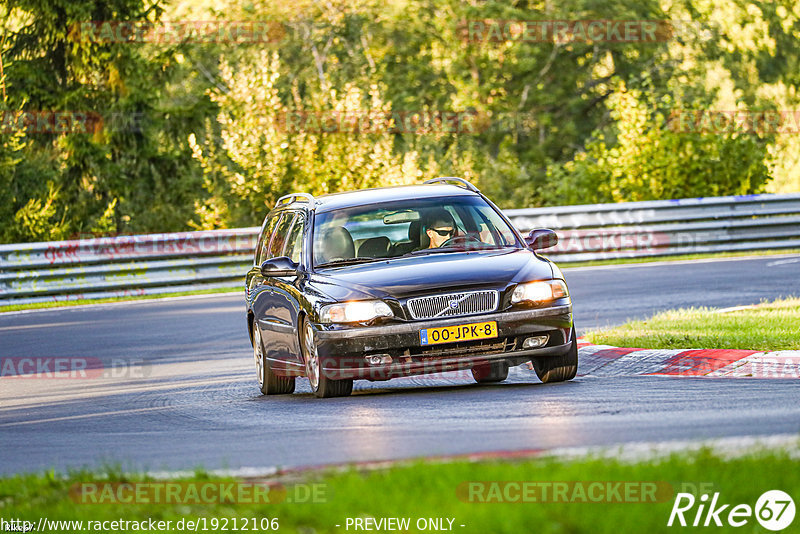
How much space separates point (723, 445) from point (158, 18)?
3131 cm

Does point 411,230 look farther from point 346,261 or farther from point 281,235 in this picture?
point 281,235

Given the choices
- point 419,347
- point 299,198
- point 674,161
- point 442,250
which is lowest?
point 674,161

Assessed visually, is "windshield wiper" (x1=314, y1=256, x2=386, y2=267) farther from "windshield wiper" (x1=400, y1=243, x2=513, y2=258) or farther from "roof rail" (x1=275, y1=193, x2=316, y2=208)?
"roof rail" (x1=275, y1=193, x2=316, y2=208)

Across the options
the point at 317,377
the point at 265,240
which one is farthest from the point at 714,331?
the point at 265,240

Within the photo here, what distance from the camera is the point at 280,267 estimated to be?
11.5m

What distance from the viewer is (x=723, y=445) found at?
6473 millimetres

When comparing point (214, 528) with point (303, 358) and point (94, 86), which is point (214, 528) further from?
point (94, 86)

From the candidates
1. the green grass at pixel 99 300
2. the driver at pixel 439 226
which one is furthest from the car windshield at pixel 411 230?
the green grass at pixel 99 300

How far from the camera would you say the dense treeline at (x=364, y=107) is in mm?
29219

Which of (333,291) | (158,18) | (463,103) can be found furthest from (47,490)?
(463,103)

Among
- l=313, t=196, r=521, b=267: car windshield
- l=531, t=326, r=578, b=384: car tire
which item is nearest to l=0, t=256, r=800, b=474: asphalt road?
l=531, t=326, r=578, b=384: car tire

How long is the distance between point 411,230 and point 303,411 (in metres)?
2.23

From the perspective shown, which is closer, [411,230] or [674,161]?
[411,230]

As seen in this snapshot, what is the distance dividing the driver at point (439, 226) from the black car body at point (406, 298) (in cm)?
2
